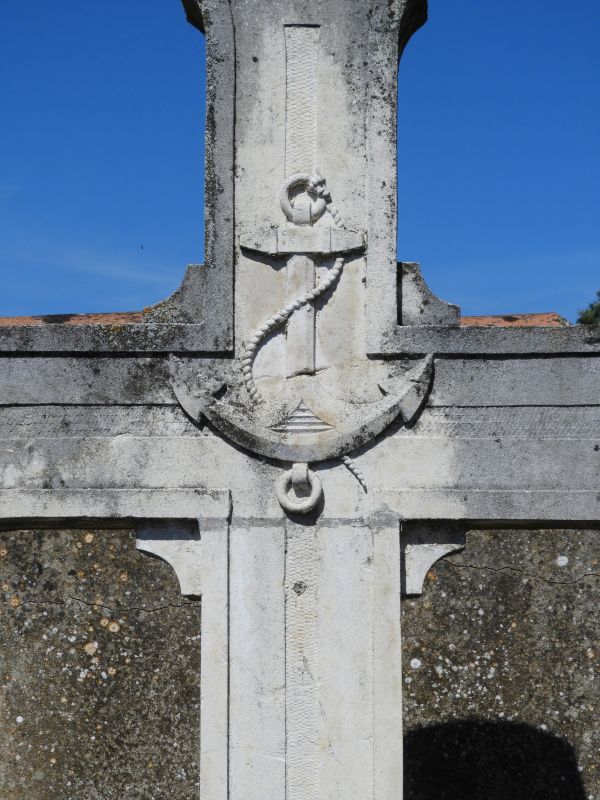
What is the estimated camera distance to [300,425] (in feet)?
13.4

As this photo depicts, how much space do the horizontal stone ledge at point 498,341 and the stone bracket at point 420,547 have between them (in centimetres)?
65

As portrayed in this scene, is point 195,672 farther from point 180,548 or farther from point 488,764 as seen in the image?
point 180,548

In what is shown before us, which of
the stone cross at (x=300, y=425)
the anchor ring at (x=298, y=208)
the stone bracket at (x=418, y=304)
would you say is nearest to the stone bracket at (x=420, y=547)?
the stone cross at (x=300, y=425)

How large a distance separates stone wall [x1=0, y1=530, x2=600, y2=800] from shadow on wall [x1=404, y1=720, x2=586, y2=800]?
0.01 meters

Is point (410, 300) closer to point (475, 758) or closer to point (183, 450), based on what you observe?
point (183, 450)

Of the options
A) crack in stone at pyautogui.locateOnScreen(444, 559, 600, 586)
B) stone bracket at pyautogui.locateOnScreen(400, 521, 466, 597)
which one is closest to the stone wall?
crack in stone at pyautogui.locateOnScreen(444, 559, 600, 586)

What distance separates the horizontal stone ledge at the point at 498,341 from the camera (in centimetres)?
405

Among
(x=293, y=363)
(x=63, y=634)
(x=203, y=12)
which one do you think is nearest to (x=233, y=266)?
(x=293, y=363)

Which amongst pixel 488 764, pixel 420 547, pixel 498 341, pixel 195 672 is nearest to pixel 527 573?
pixel 488 764

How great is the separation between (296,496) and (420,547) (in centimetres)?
49

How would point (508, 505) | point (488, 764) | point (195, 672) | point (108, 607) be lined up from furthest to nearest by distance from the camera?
point (108, 607) < point (195, 672) < point (488, 764) < point (508, 505)

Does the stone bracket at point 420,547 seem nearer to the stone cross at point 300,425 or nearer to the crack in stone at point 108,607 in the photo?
the stone cross at point 300,425

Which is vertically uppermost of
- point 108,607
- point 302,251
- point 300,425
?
point 302,251

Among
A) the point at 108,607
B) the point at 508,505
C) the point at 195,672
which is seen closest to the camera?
the point at 508,505
